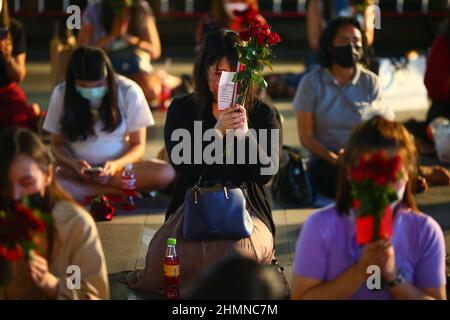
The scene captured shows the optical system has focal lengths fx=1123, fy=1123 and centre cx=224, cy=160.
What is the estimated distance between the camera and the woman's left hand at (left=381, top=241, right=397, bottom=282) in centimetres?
432

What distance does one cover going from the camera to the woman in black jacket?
19.5 feet

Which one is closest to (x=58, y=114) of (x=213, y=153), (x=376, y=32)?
(x=213, y=153)

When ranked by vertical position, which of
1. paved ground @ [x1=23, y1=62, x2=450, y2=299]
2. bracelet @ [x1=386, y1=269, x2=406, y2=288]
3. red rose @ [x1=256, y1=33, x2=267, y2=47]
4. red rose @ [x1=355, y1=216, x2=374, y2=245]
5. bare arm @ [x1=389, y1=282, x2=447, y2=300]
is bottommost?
paved ground @ [x1=23, y1=62, x2=450, y2=299]

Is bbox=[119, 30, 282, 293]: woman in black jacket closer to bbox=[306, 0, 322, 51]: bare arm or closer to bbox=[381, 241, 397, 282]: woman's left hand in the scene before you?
bbox=[381, 241, 397, 282]: woman's left hand

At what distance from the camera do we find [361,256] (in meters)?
4.33

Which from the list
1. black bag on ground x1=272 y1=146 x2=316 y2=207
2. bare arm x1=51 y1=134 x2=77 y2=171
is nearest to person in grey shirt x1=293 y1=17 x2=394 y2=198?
black bag on ground x1=272 y1=146 x2=316 y2=207

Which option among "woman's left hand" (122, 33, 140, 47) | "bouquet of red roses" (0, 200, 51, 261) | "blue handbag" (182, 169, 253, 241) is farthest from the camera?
"woman's left hand" (122, 33, 140, 47)

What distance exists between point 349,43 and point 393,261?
12.2 feet

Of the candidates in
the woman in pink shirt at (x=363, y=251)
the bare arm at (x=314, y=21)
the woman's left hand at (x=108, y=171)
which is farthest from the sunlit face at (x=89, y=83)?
the bare arm at (x=314, y=21)

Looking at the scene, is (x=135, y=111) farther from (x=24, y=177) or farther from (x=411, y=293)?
(x=411, y=293)

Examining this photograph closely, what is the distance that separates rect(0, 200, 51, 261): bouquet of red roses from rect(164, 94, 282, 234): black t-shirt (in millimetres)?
1970

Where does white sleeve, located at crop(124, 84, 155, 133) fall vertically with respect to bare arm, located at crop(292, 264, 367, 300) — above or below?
below

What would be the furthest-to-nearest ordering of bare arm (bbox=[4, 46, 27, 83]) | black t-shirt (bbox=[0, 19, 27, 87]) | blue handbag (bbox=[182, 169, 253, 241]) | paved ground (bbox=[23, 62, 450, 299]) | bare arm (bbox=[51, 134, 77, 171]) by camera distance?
black t-shirt (bbox=[0, 19, 27, 87]), bare arm (bbox=[4, 46, 27, 83]), bare arm (bbox=[51, 134, 77, 171]), paved ground (bbox=[23, 62, 450, 299]), blue handbag (bbox=[182, 169, 253, 241])

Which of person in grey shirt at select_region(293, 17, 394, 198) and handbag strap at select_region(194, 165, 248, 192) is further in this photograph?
person in grey shirt at select_region(293, 17, 394, 198)
